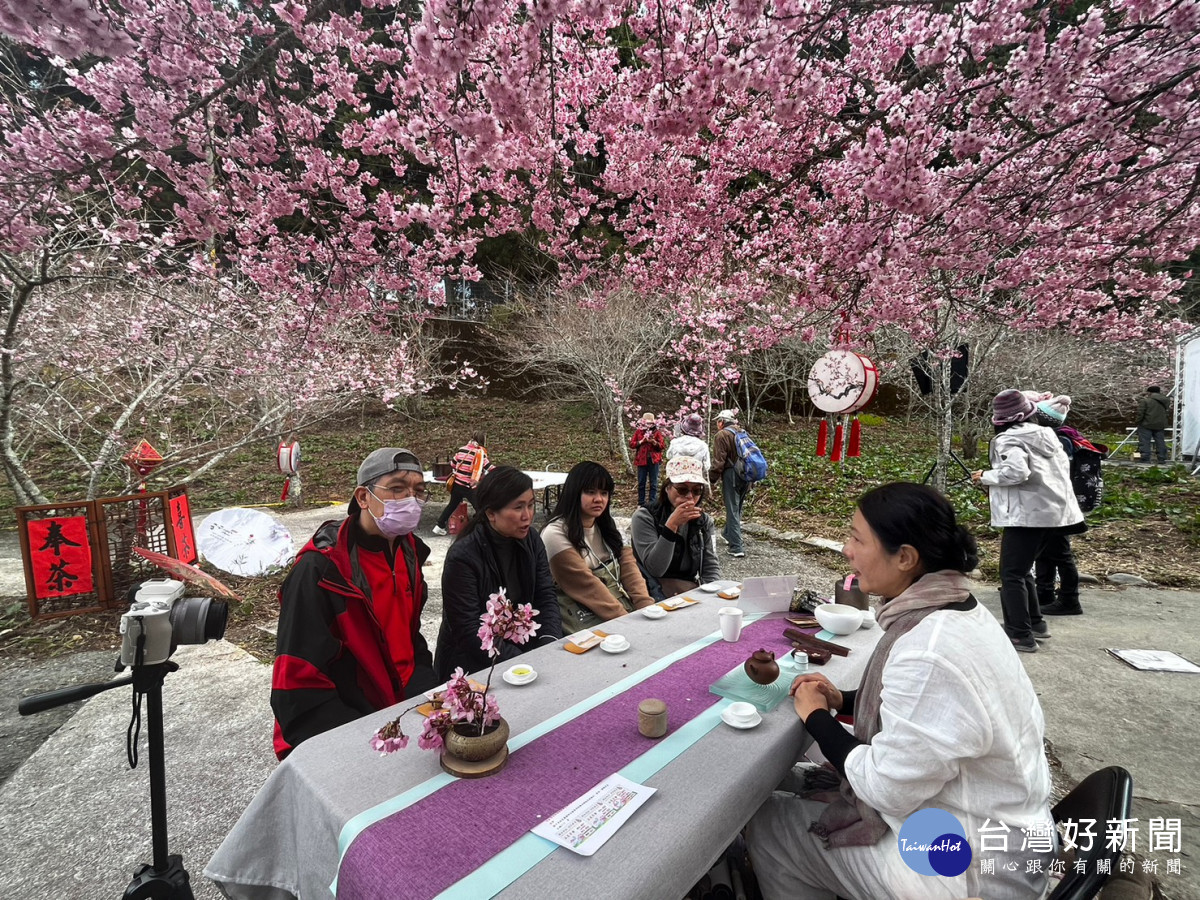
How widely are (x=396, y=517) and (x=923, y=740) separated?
2002 millimetres

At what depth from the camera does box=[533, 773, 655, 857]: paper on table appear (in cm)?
133

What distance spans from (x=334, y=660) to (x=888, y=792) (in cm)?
190

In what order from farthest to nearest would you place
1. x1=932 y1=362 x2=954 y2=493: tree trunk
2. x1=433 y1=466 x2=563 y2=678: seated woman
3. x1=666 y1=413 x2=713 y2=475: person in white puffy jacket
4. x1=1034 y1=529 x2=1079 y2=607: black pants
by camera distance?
x1=932 y1=362 x2=954 y2=493: tree trunk, x1=666 y1=413 x2=713 y2=475: person in white puffy jacket, x1=1034 y1=529 x2=1079 y2=607: black pants, x1=433 y1=466 x2=563 y2=678: seated woman

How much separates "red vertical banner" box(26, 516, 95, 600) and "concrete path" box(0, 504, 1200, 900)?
780 mm

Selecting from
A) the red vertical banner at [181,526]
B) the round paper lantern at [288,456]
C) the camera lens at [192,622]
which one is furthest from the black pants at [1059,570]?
the round paper lantern at [288,456]

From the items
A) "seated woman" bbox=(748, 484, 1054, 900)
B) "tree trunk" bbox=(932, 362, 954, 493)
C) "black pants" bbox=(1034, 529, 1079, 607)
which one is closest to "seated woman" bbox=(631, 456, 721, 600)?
"seated woman" bbox=(748, 484, 1054, 900)

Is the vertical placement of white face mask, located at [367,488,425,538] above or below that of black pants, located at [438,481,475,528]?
above

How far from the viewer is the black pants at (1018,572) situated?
4.22m

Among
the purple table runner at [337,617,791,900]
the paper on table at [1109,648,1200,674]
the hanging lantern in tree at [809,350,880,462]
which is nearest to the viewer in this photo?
the purple table runner at [337,617,791,900]

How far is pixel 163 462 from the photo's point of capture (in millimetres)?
6426

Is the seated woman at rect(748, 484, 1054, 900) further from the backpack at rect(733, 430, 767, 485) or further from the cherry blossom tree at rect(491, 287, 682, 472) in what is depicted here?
the cherry blossom tree at rect(491, 287, 682, 472)

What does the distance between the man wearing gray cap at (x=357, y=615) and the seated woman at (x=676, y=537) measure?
1.61 metres

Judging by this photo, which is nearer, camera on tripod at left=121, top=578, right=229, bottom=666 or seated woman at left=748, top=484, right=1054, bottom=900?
seated woman at left=748, top=484, right=1054, bottom=900

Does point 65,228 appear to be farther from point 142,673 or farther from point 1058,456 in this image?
point 1058,456
